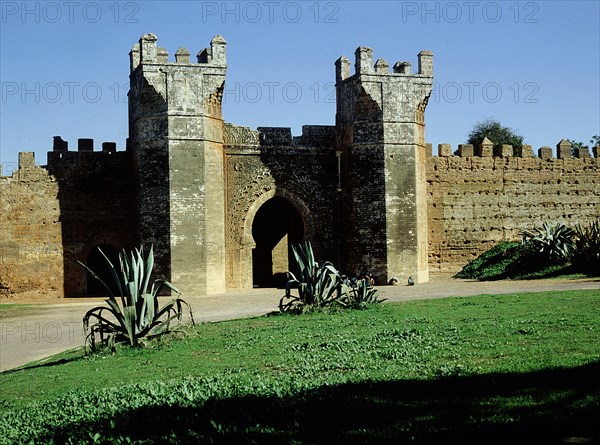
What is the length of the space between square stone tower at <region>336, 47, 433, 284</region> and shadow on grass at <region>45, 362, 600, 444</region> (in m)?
17.7

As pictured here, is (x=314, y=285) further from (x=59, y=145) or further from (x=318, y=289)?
(x=59, y=145)

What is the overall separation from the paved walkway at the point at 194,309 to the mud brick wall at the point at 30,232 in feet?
3.35

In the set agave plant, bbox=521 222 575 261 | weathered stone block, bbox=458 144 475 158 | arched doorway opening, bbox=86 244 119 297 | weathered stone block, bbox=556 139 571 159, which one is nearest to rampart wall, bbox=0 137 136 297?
arched doorway opening, bbox=86 244 119 297

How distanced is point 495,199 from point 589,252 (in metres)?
6.40

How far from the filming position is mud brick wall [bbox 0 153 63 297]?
24359 millimetres

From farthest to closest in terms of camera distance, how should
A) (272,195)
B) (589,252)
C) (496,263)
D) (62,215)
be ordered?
(496,263), (272,195), (62,215), (589,252)

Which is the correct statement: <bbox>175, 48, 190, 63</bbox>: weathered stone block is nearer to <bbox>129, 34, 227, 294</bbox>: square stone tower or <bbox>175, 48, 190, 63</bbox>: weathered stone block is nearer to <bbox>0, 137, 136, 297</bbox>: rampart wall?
<bbox>129, 34, 227, 294</bbox>: square stone tower

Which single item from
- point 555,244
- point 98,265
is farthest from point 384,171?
point 98,265

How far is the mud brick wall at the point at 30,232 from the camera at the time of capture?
2436cm

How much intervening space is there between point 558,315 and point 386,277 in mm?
13005

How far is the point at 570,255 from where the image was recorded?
23.7 meters

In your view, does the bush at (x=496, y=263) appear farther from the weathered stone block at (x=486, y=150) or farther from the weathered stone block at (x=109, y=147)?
the weathered stone block at (x=109, y=147)

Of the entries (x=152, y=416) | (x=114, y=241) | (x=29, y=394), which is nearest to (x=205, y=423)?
(x=152, y=416)

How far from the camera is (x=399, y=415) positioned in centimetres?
623
